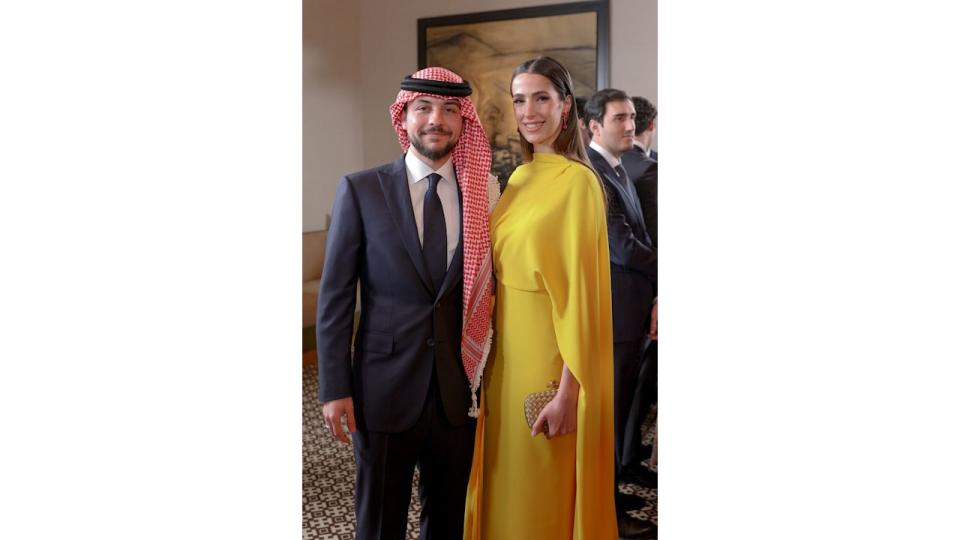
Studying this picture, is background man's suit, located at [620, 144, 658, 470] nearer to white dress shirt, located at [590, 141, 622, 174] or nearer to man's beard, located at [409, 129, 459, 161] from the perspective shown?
white dress shirt, located at [590, 141, 622, 174]

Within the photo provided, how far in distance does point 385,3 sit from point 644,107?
4.18 feet

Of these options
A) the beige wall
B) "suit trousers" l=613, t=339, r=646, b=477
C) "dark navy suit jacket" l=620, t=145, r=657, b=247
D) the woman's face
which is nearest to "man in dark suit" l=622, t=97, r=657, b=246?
"dark navy suit jacket" l=620, t=145, r=657, b=247

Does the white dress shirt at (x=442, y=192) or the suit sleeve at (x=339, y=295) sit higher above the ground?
the white dress shirt at (x=442, y=192)

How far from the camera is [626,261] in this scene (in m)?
2.66

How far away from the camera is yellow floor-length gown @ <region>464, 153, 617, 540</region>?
1.86 m

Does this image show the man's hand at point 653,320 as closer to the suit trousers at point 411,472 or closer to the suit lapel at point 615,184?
the suit lapel at point 615,184

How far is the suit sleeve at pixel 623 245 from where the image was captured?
2668 millimetres

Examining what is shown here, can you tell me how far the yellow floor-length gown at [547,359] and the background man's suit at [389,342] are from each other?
0.10 meters

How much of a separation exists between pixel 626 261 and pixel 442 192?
3.14 ft

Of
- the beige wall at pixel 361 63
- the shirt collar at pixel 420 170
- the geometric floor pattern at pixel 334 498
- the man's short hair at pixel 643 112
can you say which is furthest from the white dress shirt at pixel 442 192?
the man's short hair at pixel 643 112

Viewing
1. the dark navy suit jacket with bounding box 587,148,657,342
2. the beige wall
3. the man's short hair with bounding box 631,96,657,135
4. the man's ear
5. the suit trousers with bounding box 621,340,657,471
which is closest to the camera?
the beige wall

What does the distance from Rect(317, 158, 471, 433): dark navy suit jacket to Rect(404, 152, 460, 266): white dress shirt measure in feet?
0.07

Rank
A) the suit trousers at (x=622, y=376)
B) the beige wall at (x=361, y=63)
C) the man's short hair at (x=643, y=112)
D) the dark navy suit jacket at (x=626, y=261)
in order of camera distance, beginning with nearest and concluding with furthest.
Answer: the suit trousers at (x=622, y=376)
the beige wall at (x=361, y=63)
the dark navy suit jacket at (x=626, y=261)
the man's short hair at (x=643, y=112)
